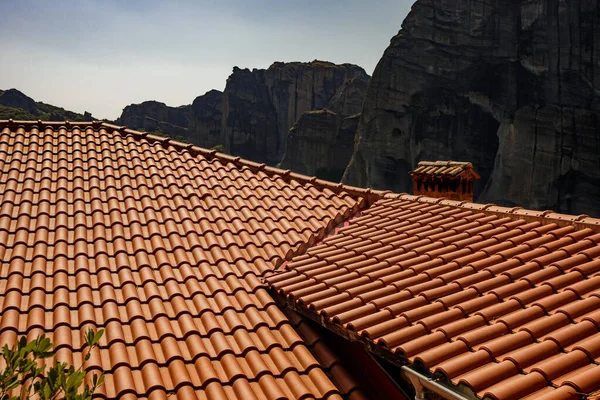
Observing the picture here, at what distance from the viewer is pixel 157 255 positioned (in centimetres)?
632

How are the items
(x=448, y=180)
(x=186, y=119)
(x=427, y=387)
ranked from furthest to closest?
(x=186, y=119), (x=448, y=180), (x=427, y=387)

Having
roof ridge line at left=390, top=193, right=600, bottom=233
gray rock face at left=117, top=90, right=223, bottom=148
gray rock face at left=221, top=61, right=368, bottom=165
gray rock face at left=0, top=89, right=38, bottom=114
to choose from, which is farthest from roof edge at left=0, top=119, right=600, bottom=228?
gray rock face at left=0, top=89, right=38, bottom=114

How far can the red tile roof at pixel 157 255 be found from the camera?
479cm

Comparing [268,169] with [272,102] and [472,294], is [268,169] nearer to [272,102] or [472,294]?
[472,294]

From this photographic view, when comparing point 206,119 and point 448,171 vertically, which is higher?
point 206,119

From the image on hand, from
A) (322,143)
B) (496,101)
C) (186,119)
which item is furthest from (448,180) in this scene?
(186,119)

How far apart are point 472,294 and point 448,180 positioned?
279 inches

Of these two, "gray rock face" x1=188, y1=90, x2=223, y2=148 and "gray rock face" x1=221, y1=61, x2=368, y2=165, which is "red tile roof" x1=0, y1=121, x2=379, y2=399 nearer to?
"gray rock face" x1=221, y1=61, x2=368, y2=165

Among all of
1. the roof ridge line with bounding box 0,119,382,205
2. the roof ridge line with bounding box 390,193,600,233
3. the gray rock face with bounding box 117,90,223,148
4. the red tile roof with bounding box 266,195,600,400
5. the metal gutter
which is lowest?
the metal gutter

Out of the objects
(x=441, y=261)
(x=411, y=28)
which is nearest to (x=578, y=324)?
(x=441, y=261)

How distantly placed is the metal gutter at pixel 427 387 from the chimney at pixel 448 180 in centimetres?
793

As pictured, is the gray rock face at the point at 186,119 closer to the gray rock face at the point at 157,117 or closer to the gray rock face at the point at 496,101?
the gray rock face at the point at 157,117

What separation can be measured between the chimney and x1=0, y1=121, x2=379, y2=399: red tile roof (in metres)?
3.58

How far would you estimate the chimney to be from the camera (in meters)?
11.4
